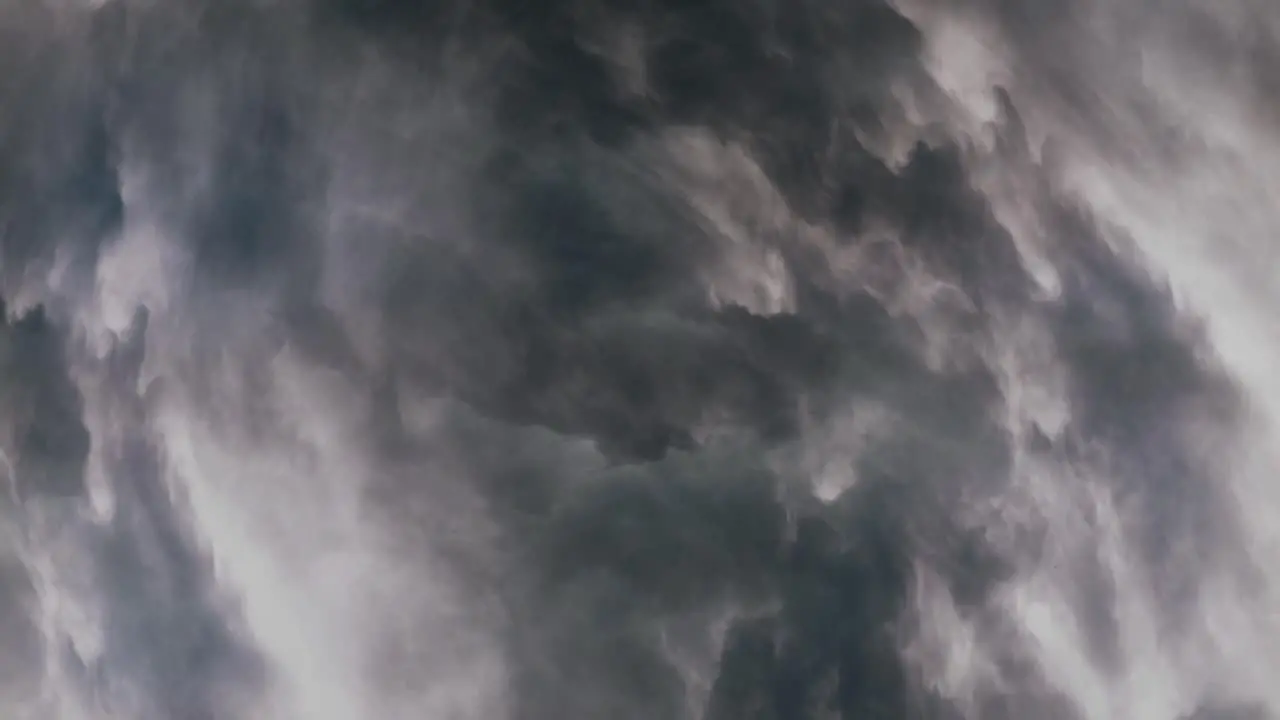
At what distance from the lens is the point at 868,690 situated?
13203 mm

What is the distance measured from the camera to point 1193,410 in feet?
43.9

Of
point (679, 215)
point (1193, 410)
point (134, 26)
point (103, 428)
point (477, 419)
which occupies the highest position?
point (1193, 410)

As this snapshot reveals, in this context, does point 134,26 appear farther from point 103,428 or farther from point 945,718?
point 945,718

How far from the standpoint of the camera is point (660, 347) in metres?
14.0

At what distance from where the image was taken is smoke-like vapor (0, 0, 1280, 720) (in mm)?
12836

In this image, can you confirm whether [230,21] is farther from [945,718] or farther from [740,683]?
[945,718]

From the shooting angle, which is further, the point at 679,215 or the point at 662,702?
the point at 679,215

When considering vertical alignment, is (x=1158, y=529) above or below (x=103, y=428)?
above

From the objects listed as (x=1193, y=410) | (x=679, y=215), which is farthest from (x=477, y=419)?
(x=1193, y=410)

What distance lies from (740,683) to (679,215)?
6744 mm

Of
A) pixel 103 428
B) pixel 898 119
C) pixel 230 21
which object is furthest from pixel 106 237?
pixel 898 119

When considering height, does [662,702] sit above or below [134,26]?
below

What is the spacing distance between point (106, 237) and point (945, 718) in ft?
43.9

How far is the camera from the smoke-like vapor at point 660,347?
42.1 ft
